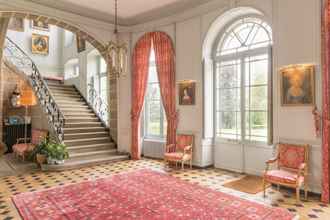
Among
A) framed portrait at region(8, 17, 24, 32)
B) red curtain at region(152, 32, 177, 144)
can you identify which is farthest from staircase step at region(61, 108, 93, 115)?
framed portrait at region(8, 17, 24, 32)

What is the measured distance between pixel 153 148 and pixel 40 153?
3.33 metres

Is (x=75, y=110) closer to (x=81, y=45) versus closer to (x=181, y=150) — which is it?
(x=81, y=45)

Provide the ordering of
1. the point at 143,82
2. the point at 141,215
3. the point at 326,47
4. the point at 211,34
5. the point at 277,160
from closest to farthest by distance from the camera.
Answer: the point at 141,215
the point at 326,47
the point at 277,160
the point at 211,34
the point at 143,82

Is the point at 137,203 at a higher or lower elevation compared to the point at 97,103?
lower

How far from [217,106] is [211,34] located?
6.47 ft

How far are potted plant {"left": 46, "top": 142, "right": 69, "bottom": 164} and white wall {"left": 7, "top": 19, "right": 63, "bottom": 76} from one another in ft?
25.1

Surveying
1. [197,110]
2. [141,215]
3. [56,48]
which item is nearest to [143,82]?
[197,110]

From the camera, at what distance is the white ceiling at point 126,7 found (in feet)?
20.6

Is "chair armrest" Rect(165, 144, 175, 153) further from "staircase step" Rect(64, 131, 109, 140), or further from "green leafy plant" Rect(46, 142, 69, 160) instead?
"staircase step" Rect(64, 131, 109, 140)

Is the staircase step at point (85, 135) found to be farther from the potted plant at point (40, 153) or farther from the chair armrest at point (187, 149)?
the chair armrest at point (187, 149)

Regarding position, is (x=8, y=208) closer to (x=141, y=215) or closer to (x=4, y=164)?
(x=141, y=215)

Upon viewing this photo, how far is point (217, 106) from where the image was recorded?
661 cm

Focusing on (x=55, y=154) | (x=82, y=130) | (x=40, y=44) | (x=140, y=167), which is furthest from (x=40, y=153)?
(x=40, y=44)

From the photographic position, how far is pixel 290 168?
Answer: 4.65 m
